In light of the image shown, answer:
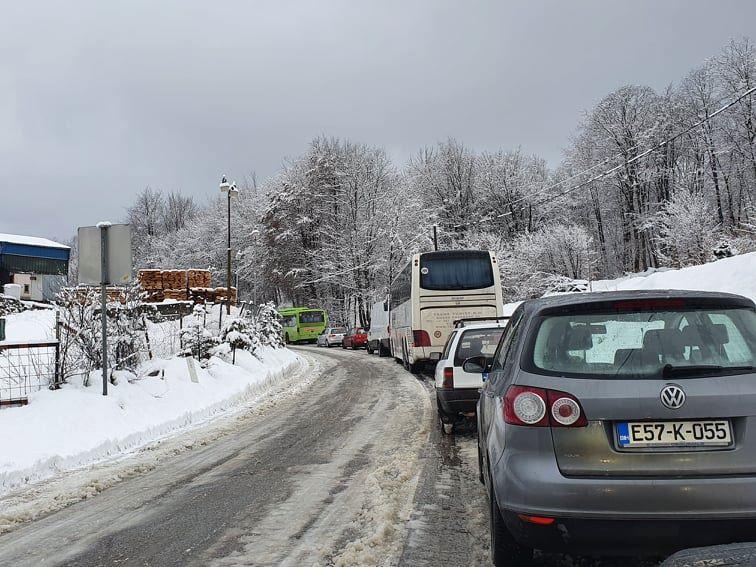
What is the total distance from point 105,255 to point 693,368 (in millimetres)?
9608

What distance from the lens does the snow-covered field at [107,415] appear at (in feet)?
24.1

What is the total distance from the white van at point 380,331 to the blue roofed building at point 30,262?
933 inches

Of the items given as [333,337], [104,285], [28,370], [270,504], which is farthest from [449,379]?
[333,337]

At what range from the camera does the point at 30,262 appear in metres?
46.1

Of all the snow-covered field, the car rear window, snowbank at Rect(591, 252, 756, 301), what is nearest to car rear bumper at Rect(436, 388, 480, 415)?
the snow-covered field

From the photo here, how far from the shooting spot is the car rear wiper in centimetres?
318

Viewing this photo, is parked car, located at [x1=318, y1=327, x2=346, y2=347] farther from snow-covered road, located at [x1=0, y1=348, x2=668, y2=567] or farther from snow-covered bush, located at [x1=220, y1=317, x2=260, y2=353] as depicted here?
snow-covered road, located at [x1=0, y1=348, x2=668, y2=567]

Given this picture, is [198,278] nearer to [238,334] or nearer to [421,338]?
[238,334]

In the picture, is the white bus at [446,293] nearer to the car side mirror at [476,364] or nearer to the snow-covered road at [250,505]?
the snow-covered road at [250,505]

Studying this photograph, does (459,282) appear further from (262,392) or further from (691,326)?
(691,326)

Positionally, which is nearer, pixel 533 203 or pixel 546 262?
pixel 546 262

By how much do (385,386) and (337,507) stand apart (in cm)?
1077

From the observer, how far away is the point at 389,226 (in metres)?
47.3

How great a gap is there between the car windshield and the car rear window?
5.54 m
